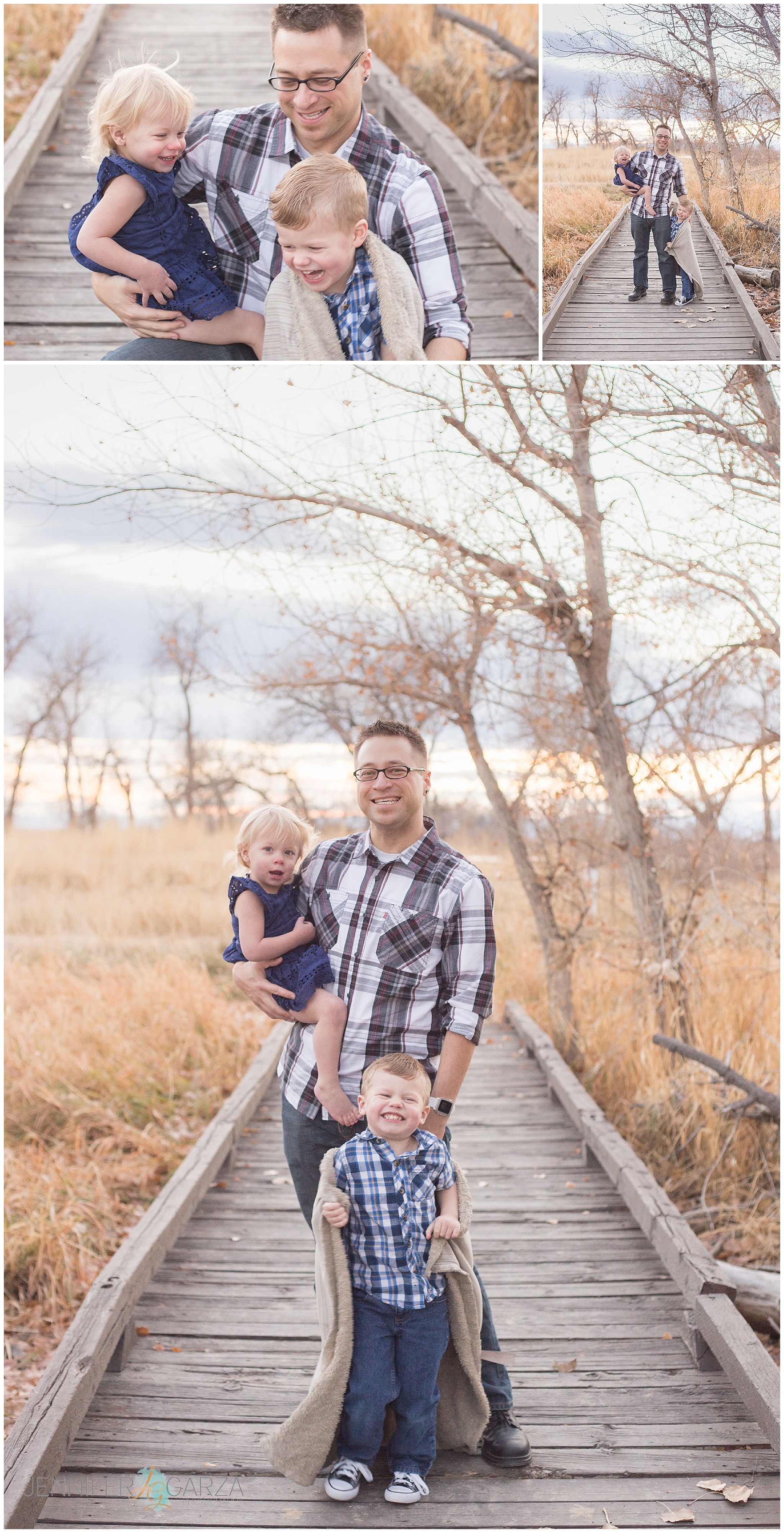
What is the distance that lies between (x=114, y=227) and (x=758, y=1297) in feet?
13.1

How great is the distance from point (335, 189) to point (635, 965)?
4338 mm

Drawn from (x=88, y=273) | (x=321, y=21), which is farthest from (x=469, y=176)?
(x=88, y=273)

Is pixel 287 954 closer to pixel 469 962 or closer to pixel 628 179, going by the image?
pixel 469 962

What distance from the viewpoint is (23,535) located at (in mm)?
7910

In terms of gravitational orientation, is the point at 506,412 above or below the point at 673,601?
above

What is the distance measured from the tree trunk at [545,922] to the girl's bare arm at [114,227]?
167 inches

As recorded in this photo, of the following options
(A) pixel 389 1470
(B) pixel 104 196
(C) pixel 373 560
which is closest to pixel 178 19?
(B) pixel 104 196

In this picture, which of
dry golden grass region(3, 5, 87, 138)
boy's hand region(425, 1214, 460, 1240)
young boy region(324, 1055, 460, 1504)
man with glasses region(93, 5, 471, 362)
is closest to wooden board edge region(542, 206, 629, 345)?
man with glasses region(93, 5, 471, 362)

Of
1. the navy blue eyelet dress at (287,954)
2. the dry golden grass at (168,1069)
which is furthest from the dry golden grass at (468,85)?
the dry golden grass at (168,1069)

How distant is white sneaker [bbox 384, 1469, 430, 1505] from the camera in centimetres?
226

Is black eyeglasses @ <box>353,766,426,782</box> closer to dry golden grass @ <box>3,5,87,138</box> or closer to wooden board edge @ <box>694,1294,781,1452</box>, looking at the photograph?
wooden board edge @ <box>694,1294,781,1452</box>

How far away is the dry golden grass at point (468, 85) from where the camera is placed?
135 inches

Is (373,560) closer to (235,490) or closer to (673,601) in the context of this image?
(235,490)

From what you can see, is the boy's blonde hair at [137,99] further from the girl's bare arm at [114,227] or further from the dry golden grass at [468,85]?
the dry golden grass at [468,85]
